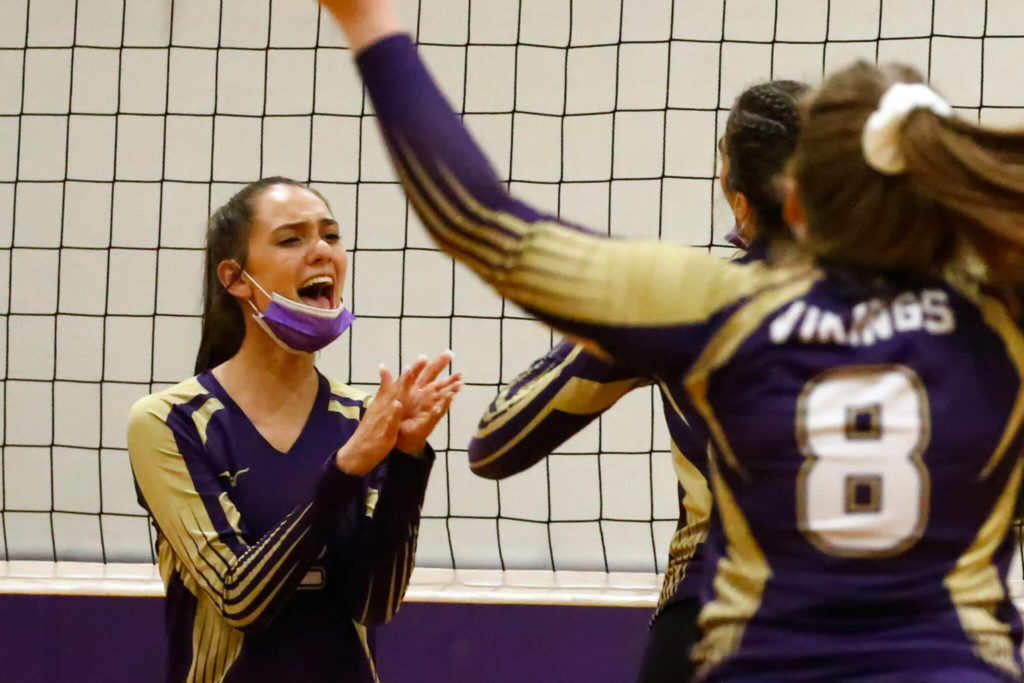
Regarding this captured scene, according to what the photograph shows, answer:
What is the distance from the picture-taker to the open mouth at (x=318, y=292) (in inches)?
79.2

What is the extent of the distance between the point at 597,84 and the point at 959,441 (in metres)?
2.97

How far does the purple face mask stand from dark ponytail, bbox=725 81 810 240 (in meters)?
0.73

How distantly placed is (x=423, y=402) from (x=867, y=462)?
3.28ft

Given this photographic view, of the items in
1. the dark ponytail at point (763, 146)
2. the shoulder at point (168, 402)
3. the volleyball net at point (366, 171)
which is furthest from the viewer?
the volleyball net at point (366, 171)

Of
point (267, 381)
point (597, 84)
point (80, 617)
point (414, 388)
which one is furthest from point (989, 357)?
point (597, 84)

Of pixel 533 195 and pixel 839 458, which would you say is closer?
pixel 839 458

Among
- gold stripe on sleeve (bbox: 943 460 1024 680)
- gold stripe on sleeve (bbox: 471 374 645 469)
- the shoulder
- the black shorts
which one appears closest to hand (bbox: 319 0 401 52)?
gold stripe on sleeve (bbox: 943 460 1024 680)

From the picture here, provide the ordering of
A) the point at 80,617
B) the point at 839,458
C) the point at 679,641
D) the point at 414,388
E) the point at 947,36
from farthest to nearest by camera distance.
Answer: the point at 947,36 → the point at 80,617 → the point at 414,388 → the point at 679,641 → the point at 839,458

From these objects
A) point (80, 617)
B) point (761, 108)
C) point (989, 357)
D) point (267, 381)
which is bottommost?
point (80, 617)

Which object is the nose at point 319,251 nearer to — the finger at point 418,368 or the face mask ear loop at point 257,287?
the face mask ear loop at point 257,287

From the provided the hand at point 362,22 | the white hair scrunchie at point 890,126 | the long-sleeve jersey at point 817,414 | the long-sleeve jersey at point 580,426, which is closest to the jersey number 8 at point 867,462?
the long-sleeve jersey at point 817,414

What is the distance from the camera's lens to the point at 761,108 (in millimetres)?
1452

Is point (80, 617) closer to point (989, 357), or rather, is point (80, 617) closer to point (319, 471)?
point (319, 471)

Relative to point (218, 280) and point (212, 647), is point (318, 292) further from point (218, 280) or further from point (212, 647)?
point (212, 647)
